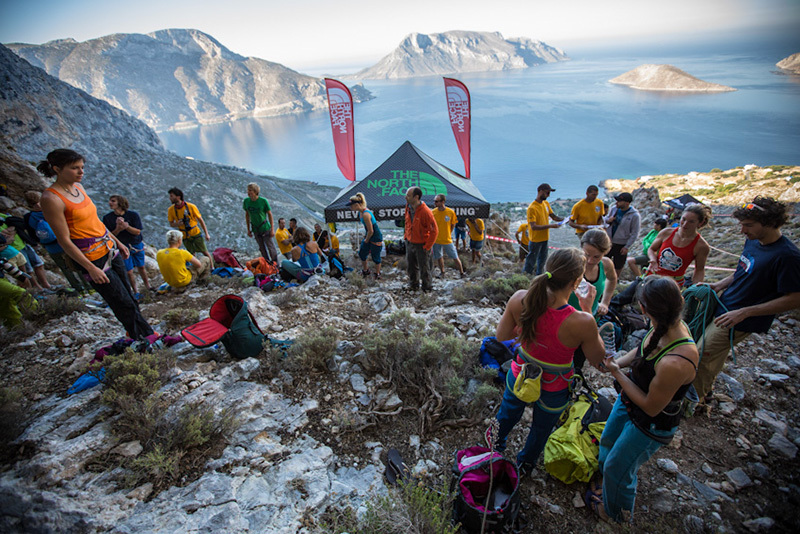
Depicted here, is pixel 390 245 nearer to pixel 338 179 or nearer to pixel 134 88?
pixel 338 179

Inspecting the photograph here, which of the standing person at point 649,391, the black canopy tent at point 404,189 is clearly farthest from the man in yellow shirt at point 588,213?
the standing person at point 649,391

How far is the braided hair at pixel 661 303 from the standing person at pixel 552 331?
29 cm

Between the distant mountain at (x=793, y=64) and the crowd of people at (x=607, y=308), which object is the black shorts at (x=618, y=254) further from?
the distant mountain at (x=793, y=64)

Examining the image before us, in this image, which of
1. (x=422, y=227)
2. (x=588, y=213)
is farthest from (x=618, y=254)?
(x=422, y=227)

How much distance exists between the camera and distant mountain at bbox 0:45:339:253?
850 inches

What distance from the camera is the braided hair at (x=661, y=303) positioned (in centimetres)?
183

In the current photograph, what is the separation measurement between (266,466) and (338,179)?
5239 cm

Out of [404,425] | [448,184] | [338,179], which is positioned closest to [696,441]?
[404,425]

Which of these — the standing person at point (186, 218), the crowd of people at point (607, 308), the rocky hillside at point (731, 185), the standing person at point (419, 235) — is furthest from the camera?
the rocky hillside at point (731, 185)

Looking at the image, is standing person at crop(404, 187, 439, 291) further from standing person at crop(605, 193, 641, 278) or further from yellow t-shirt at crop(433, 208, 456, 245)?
standing person at crop(605, 193, 641, 278)

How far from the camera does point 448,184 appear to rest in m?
8.60

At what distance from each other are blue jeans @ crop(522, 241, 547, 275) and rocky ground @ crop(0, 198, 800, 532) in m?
2.66

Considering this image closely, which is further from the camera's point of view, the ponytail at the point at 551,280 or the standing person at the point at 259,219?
the standing person at the point at 259,219

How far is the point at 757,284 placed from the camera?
2.74 m
